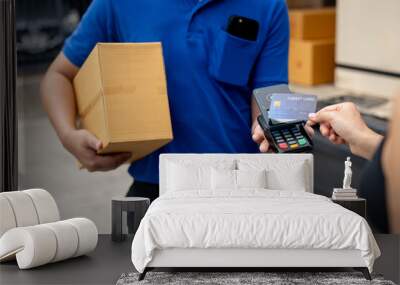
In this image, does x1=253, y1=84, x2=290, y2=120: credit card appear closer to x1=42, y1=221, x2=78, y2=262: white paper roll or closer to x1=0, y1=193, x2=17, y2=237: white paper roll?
x1=42, y1=221, x2=78, y2=262: white paper roll

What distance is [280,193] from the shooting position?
9.93ft

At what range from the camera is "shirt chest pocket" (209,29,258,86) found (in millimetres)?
2713

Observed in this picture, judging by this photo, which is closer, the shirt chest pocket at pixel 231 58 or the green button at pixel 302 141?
the green button at pixel 302 141

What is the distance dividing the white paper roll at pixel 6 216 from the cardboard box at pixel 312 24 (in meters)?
3.34

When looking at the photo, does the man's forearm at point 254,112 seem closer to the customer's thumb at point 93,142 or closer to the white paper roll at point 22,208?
the customer's thumb at point 93,142

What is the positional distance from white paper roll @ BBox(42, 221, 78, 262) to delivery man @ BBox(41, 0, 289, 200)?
1.09 feet

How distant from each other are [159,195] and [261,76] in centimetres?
65

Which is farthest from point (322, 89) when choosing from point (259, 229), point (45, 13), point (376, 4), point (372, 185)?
point (372, 185)

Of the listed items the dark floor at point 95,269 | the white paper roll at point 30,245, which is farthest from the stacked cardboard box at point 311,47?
the white paper roll at point 30,245

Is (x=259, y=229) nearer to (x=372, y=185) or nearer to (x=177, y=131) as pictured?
(x=177, y=131)

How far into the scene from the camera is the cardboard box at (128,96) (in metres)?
2.82

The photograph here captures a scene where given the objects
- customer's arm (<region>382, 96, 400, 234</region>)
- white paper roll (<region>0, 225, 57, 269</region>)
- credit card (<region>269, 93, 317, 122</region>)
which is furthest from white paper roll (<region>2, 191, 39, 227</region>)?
customer's arm (<region>382, 96, 400, 234</region>)

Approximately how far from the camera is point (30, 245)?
2.67 metres

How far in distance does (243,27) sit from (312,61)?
3002mm
